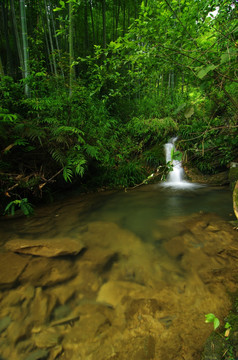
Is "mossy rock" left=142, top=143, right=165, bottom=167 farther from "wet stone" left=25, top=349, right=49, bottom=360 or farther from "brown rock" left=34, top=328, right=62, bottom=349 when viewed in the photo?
"wet stone" left=25, top=349, right=49, bottom=360

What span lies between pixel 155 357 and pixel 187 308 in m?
0.49

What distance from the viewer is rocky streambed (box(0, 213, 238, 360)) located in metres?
1.34

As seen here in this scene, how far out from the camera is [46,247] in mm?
2529

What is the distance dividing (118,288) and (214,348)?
929mm

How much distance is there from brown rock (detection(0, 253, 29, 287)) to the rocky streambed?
1 centimetres

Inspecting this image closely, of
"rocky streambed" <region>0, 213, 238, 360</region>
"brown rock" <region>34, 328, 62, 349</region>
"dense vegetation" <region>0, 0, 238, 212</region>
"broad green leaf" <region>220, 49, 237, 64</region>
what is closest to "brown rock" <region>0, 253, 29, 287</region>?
"rocky streambed" <region>0, 213, 238, 360</region>

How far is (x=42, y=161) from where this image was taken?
3.77 meters

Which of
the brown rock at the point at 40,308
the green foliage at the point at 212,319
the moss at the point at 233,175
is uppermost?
the moss at the point at 233,175

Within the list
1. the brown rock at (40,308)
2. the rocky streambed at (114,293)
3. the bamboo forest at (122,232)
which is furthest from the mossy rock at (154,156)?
the brown rock at (40,308)

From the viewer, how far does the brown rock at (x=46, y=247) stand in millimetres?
2424

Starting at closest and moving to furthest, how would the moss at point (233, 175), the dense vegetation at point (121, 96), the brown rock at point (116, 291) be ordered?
the brown rock at point (116, 291) < the dense vegetation at point (121, 96) < the moss at point (233, 175)

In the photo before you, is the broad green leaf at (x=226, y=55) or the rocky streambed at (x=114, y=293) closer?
the rocky streambed at (x=114, y=293)

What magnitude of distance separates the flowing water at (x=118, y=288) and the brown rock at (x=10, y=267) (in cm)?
1

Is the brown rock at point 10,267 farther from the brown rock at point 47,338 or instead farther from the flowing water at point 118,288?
the brown rock at point 47,338
